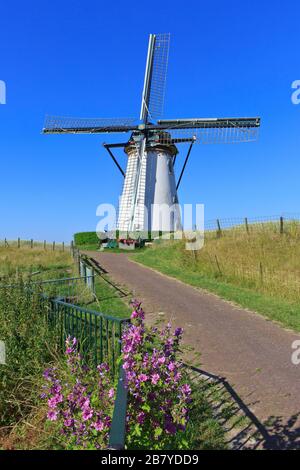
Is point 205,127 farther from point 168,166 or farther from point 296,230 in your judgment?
point 296,230

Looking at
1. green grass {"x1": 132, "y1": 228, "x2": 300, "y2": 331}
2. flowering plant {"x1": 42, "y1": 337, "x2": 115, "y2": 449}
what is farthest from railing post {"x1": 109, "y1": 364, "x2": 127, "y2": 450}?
green grass {"x1": 132, "y1": 228, "x2": 300, "y2": 331}

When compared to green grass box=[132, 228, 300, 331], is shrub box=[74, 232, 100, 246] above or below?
above

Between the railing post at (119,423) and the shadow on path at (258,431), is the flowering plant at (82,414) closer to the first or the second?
the railing post at (119,423)

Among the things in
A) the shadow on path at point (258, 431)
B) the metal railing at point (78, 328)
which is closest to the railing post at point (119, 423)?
the shadow on path at point (258, 431)

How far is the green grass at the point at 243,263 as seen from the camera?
12295mm

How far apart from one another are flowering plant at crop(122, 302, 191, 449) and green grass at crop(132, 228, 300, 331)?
269 inches

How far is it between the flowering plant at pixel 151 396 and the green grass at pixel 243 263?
682 cm

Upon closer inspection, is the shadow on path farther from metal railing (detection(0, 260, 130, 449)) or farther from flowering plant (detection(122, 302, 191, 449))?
metal railing (detection(0, 260, 130, 449))

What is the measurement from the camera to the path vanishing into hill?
4.89 meters

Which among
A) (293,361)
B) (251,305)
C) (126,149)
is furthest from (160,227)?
(293,361)

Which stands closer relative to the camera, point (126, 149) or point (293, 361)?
point (293, 361)

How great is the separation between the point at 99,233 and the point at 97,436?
33.1 metres

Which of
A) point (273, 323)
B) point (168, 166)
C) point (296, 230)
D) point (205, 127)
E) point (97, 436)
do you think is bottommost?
point (273, 323)
